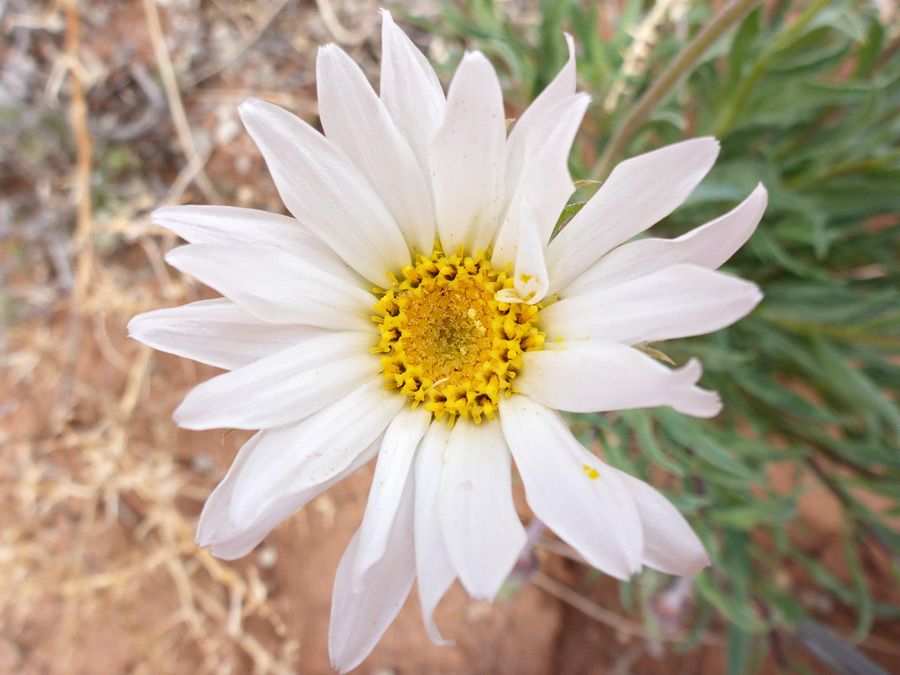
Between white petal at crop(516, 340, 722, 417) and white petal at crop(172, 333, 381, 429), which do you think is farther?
white petal at crop(172, 333, 381, 429)

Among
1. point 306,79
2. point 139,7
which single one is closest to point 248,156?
point 306,79

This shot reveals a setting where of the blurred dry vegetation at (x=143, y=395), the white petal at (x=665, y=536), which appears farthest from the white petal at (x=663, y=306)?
the blurred dry vegetation at (x=143, y=395)

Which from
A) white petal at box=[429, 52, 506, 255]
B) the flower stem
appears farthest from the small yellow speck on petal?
the flower stem

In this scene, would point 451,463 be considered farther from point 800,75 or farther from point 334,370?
point 800,75

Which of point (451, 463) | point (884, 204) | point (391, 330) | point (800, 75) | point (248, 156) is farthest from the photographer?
point (248, 156)

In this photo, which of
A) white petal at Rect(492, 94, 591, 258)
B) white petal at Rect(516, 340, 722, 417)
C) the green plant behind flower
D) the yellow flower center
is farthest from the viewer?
the green plant behind flower

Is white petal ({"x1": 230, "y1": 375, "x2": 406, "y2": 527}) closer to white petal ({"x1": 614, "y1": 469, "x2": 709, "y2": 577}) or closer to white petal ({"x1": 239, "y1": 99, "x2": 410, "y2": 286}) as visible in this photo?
white petal ({"x1": 239, "y1": 99, "x2": 410, "y2": 286})

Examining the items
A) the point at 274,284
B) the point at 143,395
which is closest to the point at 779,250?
the point at 274,284
